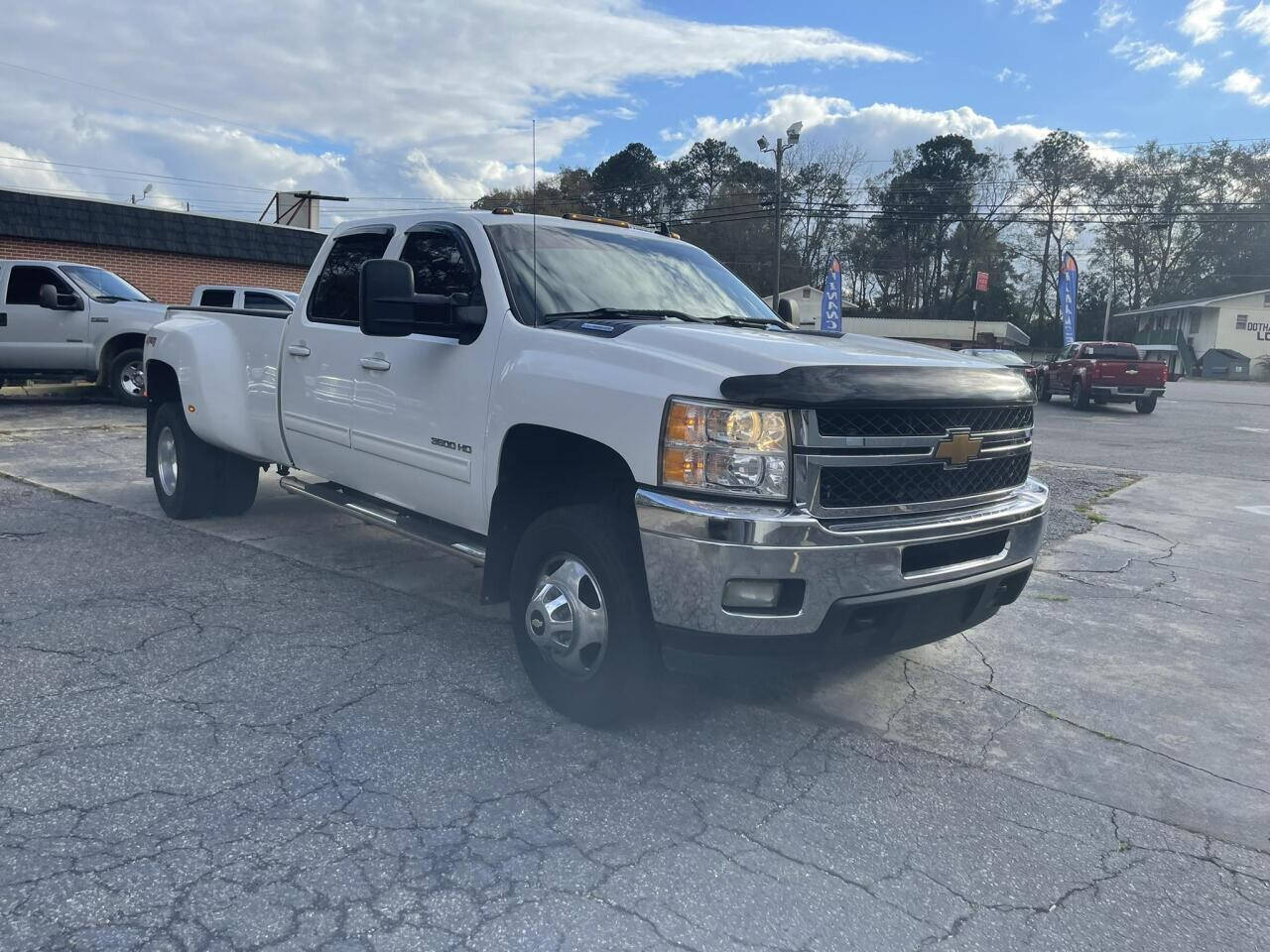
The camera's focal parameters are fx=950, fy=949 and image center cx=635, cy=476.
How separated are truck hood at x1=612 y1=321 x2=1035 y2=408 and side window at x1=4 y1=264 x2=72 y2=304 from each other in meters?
13.5


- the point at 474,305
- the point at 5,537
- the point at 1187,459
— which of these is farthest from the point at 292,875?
the point at 1187,459

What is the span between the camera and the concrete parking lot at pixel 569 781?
252 cm

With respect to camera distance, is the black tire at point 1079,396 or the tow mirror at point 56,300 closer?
the tow mirror at point 56,300

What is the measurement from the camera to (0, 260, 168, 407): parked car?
13773mm

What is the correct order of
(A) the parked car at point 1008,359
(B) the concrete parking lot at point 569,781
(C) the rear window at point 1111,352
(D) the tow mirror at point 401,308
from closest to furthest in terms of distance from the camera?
(B) the concrete parking lot at point 569,781 < (D) the tow mirror at point 401,308 < (A) the parked car at point 1008,359 < (C) the rear window at point 1111,352

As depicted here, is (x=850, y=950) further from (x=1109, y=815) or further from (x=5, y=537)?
(x=5, y=537)

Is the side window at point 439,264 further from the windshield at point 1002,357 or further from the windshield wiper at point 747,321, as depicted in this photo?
the windshield at point 1002,357

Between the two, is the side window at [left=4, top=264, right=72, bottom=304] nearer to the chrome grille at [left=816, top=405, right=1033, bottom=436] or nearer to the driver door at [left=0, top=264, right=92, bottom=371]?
the driver door at [left=0, top=264, right=92, bottom=371]

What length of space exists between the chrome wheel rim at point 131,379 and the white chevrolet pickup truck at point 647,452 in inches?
424

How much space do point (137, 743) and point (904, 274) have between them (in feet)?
247

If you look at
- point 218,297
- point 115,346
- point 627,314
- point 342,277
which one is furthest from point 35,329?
point 627,314

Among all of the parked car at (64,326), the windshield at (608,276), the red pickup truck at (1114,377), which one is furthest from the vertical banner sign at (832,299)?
the windshield at (608,276)

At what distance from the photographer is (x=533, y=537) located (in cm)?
362

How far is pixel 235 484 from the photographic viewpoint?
6.86 metres
